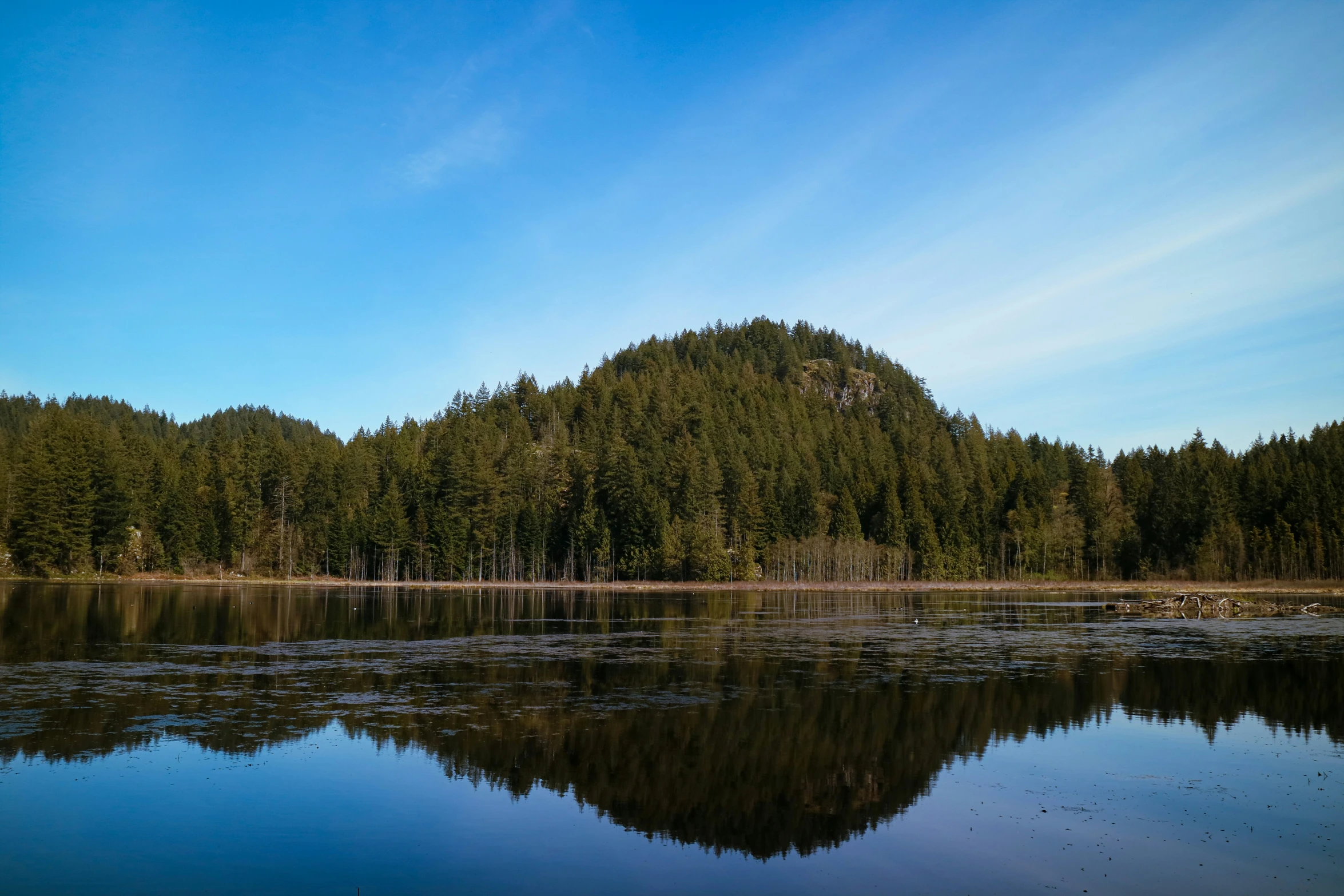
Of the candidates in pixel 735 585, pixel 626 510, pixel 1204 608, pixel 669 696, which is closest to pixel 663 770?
pixel 669 696

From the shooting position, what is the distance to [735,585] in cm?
12181

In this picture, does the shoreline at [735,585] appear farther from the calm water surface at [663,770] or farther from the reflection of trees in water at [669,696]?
the calm water surface at [663,770]

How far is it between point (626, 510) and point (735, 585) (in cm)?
2124

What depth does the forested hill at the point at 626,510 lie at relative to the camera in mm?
120312

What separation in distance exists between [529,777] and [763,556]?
118 meters

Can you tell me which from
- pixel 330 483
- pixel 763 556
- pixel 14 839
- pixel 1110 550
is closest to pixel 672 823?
pixel 14 839

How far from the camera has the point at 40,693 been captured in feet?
83.4

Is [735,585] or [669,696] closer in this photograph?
[669,696]

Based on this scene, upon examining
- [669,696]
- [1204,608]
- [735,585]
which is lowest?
[735,585]

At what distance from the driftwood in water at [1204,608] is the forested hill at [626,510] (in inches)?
2339

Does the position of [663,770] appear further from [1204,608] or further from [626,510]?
[626,510]

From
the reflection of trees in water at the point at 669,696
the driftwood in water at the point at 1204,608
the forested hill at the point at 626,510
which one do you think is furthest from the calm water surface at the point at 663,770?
the forested hill at the point at 626,510

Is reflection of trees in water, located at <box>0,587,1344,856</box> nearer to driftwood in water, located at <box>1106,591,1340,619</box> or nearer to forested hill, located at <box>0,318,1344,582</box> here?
driftwood in water, located at <box>1106,591,1340,619</box>

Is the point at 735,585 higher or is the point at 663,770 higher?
the point at 663,770
